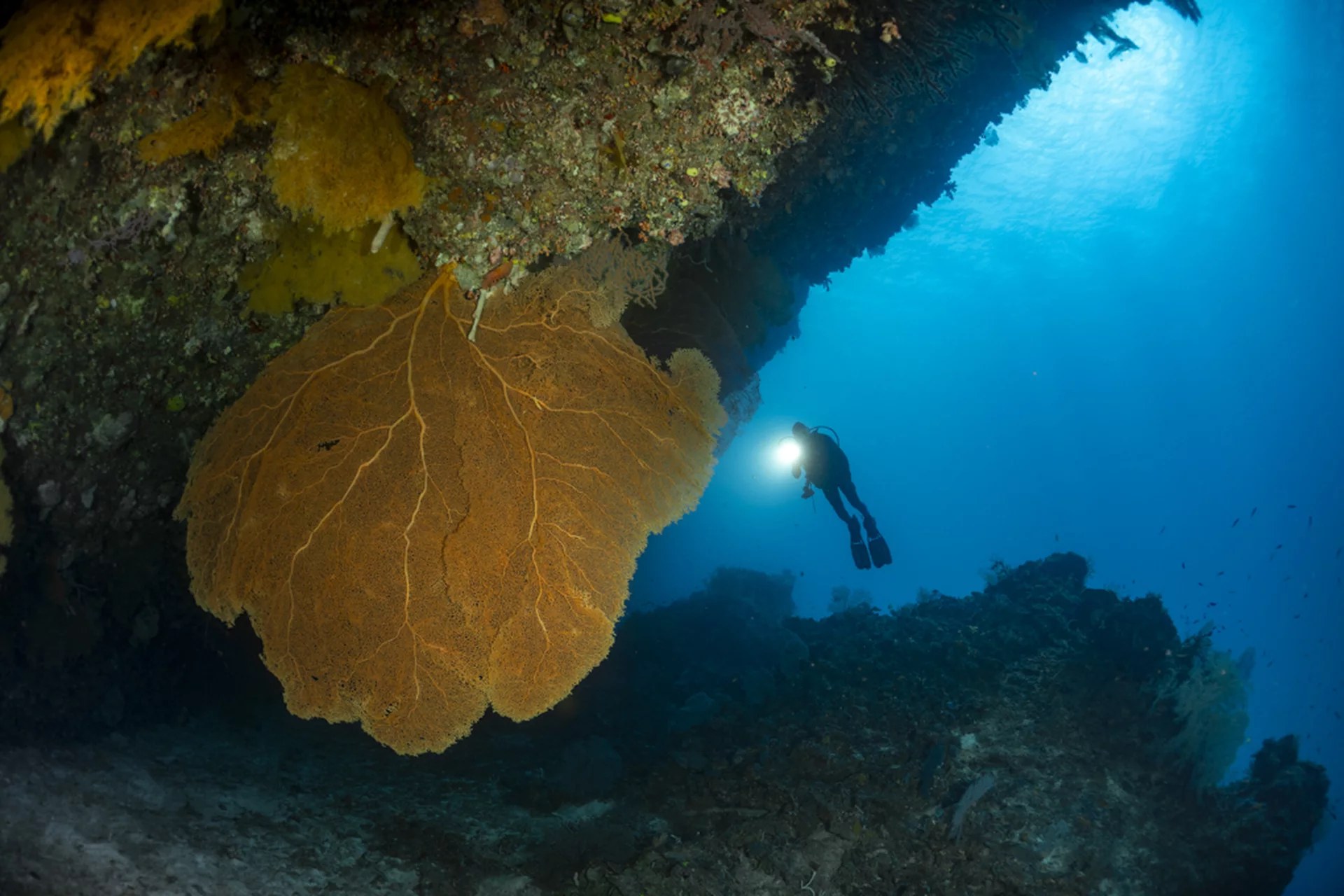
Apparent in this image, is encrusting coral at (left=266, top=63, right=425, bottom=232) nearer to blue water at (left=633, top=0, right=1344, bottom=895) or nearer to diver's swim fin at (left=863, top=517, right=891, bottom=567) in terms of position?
diver's swim fin at (left=863, top=517, right=891, bottom=567)

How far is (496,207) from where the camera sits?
379cm

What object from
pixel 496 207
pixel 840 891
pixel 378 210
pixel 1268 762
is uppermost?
pixel 378 210

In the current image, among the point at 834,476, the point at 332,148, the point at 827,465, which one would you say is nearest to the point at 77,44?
the point at 332,148

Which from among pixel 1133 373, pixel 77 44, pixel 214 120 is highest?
pixel 77 44

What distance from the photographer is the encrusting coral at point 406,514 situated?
3.93m

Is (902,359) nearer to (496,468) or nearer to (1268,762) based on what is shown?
(1268,762)

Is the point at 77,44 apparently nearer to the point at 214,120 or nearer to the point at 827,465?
the point at 214,120

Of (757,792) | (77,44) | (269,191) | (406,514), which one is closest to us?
(77,44)

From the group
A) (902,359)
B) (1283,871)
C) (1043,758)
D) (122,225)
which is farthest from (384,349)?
(902,359)

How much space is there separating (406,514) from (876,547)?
10327 mm

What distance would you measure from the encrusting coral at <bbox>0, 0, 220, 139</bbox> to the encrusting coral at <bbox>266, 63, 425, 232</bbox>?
0.48 metres

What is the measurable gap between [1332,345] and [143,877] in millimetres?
101699

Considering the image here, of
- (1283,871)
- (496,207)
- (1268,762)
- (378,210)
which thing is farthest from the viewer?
(1268,762)

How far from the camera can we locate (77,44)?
2.76 meters
